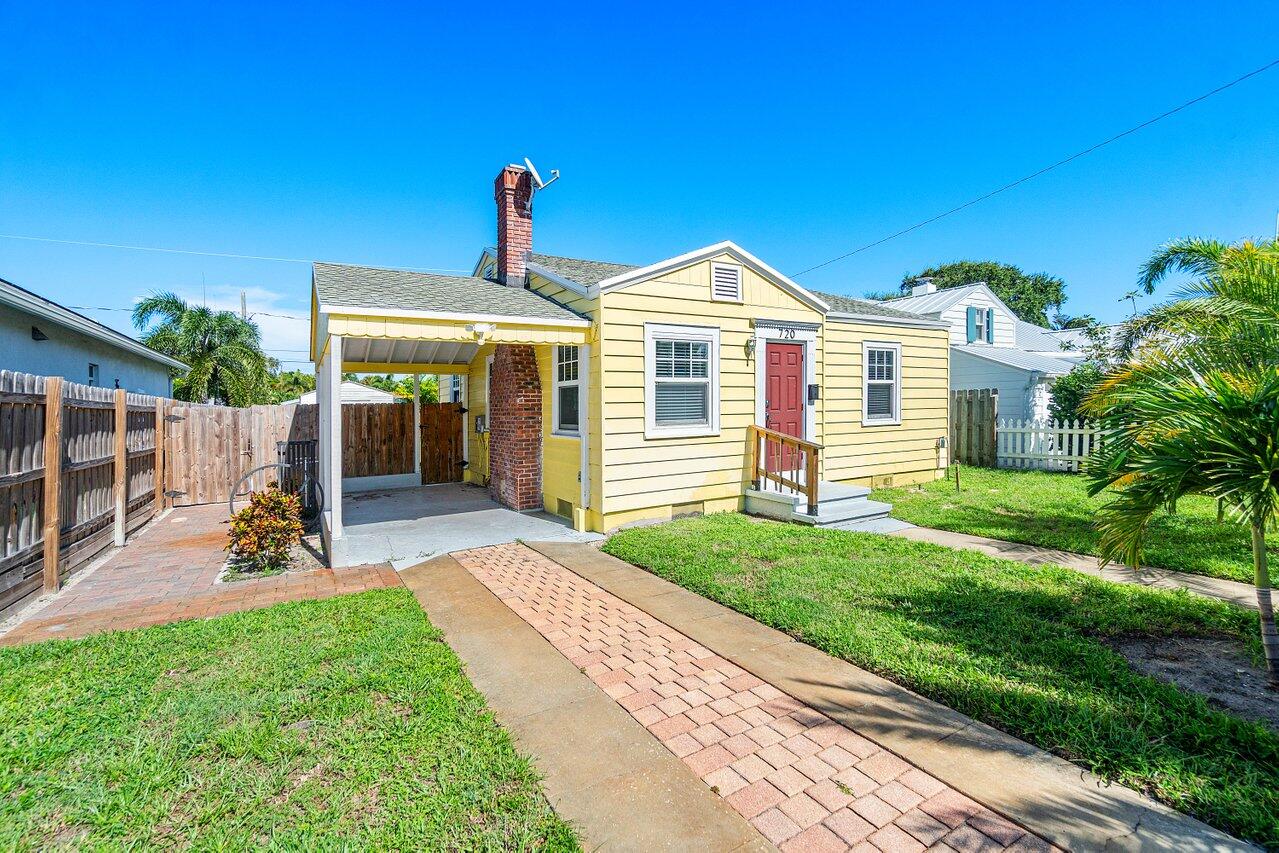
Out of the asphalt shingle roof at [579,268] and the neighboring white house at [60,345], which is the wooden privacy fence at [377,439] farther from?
the asphalt shingle roof at [579,268]

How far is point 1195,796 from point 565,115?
634 inches

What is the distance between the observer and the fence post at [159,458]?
9.94m

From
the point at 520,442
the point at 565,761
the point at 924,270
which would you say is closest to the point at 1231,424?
the point at 565,761

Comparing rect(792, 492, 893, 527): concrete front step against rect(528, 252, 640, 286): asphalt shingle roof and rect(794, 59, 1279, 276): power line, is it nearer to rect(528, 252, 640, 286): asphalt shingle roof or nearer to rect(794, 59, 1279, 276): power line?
rect(528, 252, 640, 286): asphalt shingle roof

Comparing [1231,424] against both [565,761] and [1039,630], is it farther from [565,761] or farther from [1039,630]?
[565,761]

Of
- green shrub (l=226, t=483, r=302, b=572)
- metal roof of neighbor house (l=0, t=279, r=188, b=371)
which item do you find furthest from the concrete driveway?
metal roof of neighbor house (l=0, t=279, r=188, b=371)

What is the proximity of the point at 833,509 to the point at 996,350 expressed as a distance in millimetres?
15138

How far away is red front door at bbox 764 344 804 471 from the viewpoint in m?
9.30

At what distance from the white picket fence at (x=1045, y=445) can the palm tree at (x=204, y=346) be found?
23.4m

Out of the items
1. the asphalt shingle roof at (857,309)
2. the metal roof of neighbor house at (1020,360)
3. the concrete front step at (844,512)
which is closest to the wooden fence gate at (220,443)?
the concrete front step at (844,512)

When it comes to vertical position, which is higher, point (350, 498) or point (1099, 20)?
point (1099, 20)

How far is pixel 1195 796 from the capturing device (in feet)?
7.79

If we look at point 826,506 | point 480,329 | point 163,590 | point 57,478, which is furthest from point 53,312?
point 826,506

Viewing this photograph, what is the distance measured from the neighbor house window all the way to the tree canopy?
47561mm
